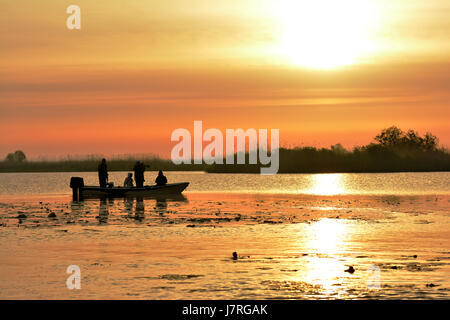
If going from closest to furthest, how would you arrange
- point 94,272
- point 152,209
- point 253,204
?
point 94,272
point 152,209
point 253,204

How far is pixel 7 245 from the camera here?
22078 mm

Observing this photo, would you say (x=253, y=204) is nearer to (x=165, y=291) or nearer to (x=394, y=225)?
(x=394, y=225)

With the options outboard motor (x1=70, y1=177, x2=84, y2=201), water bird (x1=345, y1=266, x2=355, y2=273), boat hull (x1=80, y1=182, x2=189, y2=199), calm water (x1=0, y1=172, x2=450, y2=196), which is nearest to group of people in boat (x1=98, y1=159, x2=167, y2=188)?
boat hull (x1=80, y1=182, x2=189, y2=199)

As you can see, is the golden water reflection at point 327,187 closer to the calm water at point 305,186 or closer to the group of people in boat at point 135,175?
the calm water at point 305,186

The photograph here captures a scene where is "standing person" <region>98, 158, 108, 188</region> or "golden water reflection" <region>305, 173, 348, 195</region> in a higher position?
"standing person" <region>98, 158, 108, 188</region>

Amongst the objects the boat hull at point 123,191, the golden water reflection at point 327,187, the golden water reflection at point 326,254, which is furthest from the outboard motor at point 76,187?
the golden water reflection at point 326,254

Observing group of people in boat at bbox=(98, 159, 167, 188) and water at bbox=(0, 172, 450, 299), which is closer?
water at bbox=(0, 172, 450, 299)

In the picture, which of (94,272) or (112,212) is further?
(112,212)

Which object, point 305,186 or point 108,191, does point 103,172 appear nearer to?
point 108,191

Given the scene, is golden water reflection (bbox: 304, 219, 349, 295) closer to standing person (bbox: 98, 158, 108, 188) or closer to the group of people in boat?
the group of people in boat

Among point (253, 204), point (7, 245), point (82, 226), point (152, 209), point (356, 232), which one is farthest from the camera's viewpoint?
point (253, 204)

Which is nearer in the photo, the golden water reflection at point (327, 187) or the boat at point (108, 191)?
the boat at point (108, 191)
